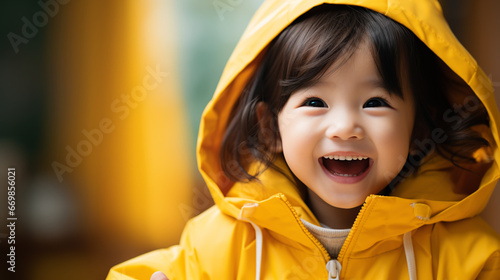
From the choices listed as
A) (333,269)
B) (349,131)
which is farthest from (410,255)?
(349,131)

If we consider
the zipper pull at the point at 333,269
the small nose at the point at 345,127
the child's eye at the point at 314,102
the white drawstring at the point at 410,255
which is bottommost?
the white drawstring at the point at 410,255

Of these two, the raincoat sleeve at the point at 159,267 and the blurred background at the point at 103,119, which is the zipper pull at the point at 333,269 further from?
the blurred background at the point at 103,119

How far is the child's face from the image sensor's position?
824 millimetres

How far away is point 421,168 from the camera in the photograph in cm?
94

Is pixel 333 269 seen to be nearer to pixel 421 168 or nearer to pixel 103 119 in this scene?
pixel 421 168

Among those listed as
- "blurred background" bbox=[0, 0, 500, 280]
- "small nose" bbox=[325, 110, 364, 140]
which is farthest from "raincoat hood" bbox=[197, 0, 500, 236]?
"blurred background" bbox=[0, 0, 500, 280]

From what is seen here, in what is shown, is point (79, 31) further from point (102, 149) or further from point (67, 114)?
point (102, 149)

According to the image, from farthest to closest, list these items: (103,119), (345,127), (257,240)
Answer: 1. (103,119)
2. (257,240)
3. (345,127)

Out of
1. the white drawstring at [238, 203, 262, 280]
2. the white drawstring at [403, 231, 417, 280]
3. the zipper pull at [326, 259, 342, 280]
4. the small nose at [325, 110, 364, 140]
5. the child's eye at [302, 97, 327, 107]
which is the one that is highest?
the child's eye at [302, 97, 327, 107]

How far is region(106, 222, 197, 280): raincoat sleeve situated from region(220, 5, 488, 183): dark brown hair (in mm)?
174

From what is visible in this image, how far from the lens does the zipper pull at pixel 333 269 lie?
2.83 feet

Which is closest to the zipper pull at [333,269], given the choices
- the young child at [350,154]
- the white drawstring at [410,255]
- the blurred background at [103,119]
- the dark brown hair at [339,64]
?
the young child at [350,154]

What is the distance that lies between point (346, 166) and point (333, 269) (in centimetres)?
17

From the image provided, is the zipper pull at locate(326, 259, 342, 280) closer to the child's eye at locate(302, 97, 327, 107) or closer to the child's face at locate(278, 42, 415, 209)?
the child's face at locate(278, 42, 415, 209)
